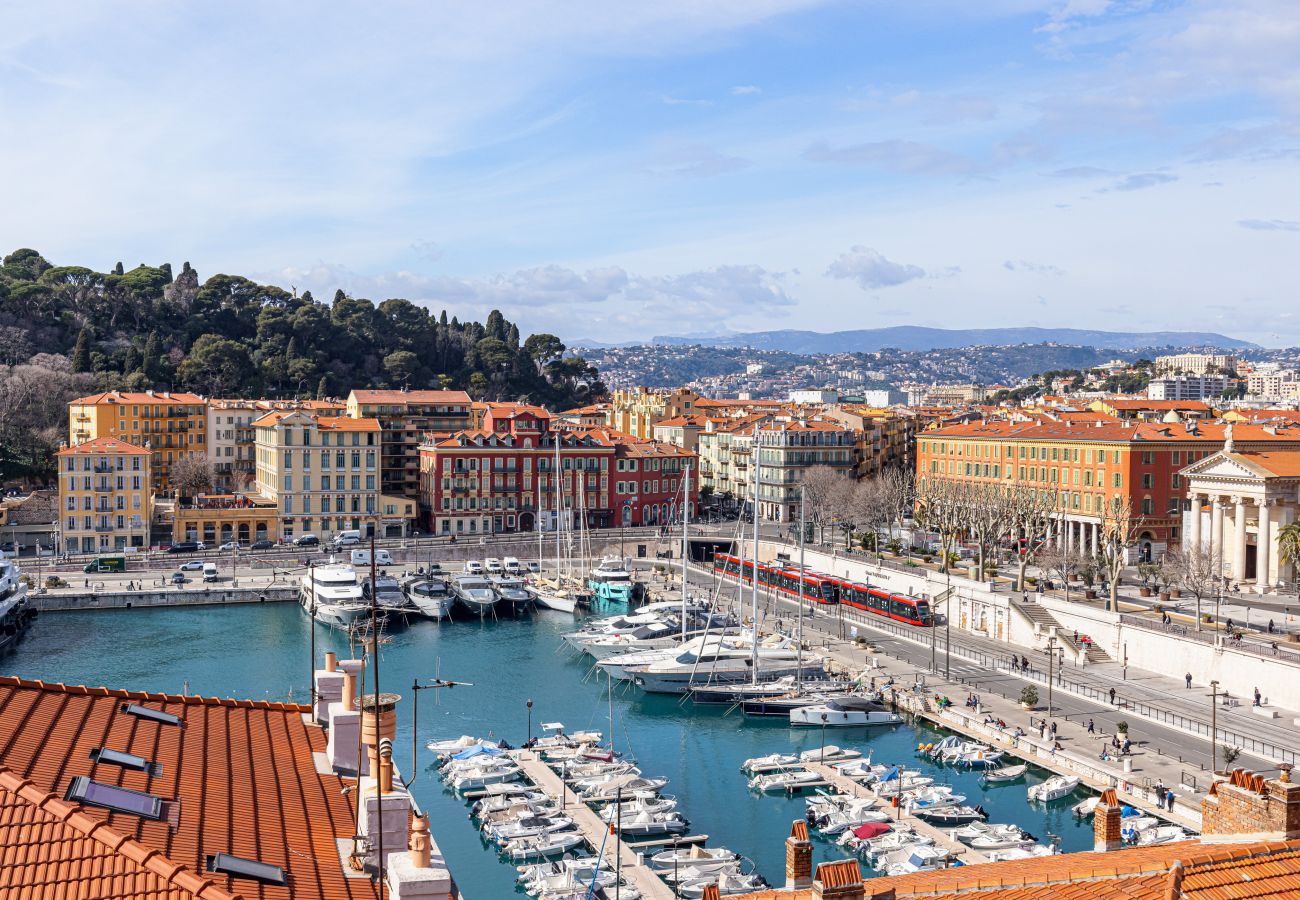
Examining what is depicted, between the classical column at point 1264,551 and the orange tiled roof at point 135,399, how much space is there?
61.6m

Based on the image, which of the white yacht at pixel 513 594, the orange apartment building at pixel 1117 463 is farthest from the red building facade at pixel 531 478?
the orange apartment building at pixel 1117 463

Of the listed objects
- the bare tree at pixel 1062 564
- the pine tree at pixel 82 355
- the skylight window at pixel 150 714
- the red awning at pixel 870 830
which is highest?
the pine tree at pixel 82 355

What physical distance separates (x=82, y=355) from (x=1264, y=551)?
78927 mm

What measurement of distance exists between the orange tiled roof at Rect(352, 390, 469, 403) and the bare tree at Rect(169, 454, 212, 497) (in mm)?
10087

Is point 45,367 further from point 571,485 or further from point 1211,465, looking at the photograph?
point 1211,465

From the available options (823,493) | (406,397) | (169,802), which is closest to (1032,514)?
(823,493)

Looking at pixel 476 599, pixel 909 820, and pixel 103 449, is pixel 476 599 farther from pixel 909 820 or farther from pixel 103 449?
pixel 909 820

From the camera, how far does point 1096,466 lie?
61.7 m

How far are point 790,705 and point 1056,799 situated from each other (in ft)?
32.8

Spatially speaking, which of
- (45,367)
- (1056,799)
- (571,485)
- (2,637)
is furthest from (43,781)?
(45,367)

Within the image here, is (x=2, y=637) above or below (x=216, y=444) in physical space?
below

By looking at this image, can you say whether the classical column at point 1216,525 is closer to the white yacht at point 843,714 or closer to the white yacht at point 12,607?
the white yacht at point 843,714

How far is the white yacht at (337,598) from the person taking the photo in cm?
5403

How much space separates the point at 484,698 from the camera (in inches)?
1614
